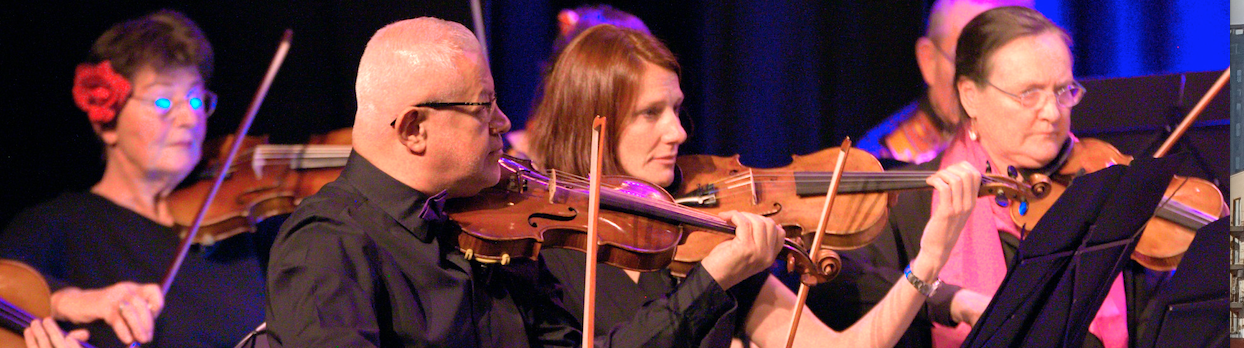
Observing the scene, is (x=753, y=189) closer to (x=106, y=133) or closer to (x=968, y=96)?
(x=968, y=96)

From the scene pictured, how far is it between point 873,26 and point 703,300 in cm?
123

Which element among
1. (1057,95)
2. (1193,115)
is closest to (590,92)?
(1057,95)

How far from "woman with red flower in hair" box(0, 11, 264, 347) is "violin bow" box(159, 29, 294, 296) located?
0.02m

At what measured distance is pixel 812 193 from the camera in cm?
217

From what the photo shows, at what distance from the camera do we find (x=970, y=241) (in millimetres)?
2389

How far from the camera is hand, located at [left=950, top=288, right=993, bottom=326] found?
2.32m

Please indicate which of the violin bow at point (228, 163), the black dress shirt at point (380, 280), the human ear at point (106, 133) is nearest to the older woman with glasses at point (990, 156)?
the black dress shirt at point (380, 280)

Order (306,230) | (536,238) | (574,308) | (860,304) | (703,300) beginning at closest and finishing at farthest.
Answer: (306,230), (536,238), (703,300), (574,308), (860,304)

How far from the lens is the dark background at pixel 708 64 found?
2.06 metres

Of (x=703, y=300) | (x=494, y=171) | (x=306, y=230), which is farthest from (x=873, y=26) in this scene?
(x=306, y=230)

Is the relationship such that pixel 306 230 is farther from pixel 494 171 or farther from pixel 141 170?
pixel 141 170

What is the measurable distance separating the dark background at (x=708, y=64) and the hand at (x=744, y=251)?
81cm

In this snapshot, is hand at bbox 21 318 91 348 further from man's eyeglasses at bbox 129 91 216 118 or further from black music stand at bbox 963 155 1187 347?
black music stand at bbox 963 155 1187 347

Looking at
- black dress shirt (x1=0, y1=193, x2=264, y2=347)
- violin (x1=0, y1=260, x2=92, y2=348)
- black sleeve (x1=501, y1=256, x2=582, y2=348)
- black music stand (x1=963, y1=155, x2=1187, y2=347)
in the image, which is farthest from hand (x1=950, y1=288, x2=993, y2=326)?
violin (x1=0, y1=260, x2=92, y2=348)
